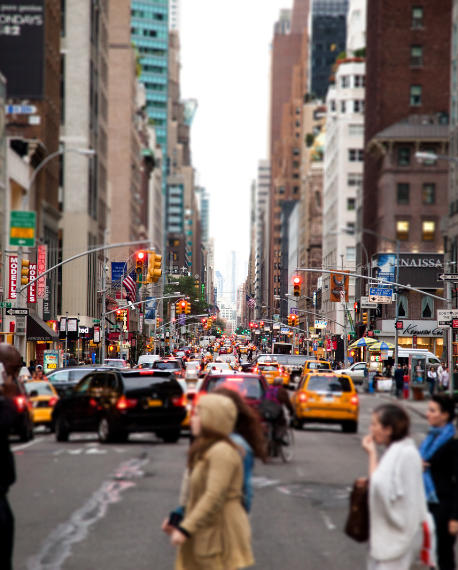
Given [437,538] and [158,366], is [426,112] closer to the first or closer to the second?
[158,366]

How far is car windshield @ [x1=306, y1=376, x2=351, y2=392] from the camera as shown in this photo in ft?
62.6

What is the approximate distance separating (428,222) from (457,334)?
86.4ft

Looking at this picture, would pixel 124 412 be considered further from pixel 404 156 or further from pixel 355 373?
pixel 404 156

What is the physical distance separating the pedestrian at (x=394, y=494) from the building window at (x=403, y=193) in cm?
9255

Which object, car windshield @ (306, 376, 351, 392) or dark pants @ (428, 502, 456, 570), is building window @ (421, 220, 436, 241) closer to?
car windshield @ (306, 376, 351, 392)

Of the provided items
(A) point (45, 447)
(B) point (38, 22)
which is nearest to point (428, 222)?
(B) point (38, 22)

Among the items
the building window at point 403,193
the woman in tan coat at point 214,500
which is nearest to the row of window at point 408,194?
the building window at point 403,193

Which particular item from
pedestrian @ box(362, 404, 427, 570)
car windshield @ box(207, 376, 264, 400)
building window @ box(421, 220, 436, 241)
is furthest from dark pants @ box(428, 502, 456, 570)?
building window @ box(421, 220, 436, 241)

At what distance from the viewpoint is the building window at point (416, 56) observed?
341 ft

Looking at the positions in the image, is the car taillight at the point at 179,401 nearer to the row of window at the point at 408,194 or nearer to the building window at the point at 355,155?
the row of window at the point at 408,194

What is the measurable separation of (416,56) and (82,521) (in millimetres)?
98334

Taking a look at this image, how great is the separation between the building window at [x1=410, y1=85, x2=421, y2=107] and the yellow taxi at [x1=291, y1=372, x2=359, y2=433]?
89040 millimetres

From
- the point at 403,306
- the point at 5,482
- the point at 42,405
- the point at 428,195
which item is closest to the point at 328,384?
the point at 42,405

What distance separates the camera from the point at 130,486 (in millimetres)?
12797
